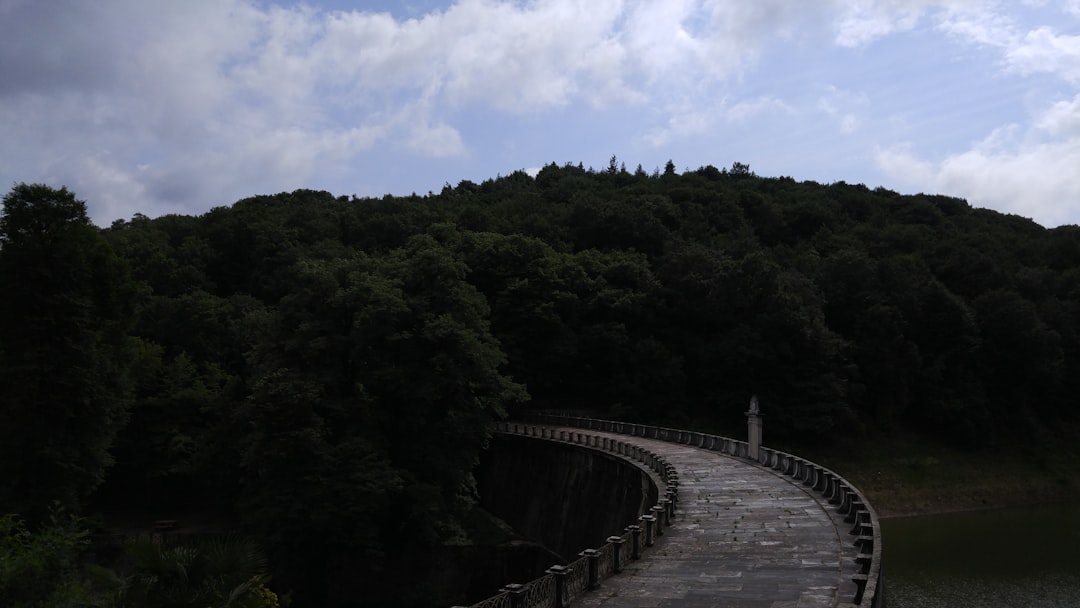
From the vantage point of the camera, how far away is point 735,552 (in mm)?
17859

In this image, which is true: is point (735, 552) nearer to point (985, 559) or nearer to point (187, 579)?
point (187, 579)

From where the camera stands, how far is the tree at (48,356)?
101 feet

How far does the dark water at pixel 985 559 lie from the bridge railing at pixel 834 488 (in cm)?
641

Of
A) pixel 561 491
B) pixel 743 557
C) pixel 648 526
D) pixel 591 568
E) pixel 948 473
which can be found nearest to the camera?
pixel 591 568

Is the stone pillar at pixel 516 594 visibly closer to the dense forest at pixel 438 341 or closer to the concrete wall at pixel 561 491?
the dense forest at pixel 438 341

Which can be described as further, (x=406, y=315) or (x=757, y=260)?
(x=757, y=260)

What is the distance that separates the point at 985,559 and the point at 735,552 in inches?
1055

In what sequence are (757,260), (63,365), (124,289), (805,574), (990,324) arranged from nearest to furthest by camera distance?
(805,574)
(63,365)
(124,289)
(757,260)
(990,324)

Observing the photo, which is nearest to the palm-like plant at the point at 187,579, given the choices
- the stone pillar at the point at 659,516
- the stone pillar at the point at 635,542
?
the stone pillar at the point at 635,542

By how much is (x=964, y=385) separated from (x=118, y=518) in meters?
58.8

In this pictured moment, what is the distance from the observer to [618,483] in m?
34.1

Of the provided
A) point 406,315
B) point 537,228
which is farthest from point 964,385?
point 406,315

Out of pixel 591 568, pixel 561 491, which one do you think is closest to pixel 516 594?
pixel 591 568

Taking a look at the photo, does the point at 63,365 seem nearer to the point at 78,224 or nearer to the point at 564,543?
the point at 78,224
